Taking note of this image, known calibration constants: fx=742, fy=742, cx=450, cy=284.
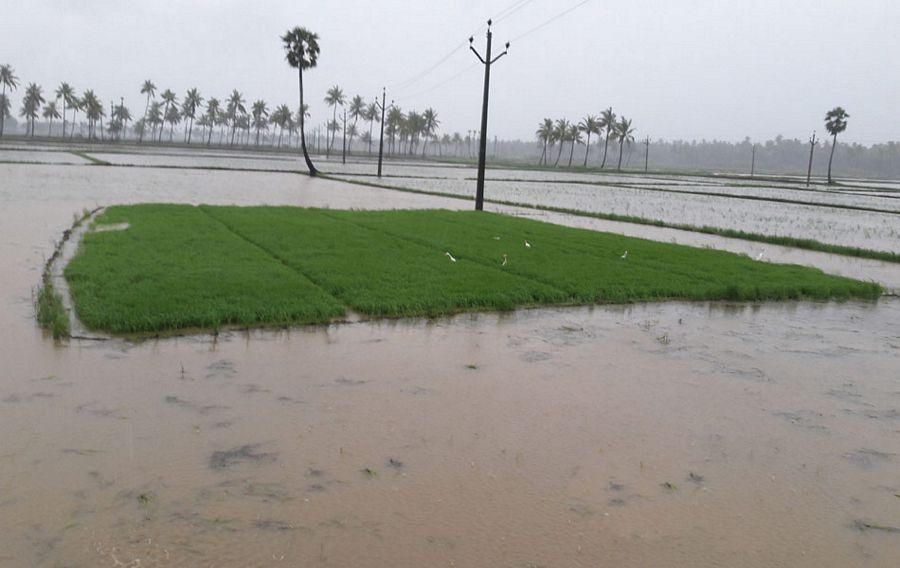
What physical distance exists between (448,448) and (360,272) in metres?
6.16

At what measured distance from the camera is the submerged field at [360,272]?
8.48 meters

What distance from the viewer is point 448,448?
5.09 m

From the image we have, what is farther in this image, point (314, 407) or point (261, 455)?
point (314, 407)

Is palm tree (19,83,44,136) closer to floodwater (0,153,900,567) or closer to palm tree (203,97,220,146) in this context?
palm tree (203,97,220,146)

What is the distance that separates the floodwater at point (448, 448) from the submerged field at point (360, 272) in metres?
0.70

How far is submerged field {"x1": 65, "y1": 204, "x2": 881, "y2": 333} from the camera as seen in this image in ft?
27.8

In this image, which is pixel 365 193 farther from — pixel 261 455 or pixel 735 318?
pixel 261 455

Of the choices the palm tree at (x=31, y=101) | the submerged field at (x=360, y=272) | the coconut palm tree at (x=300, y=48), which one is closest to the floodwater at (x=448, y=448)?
the submerged field at (x=360, y=272)

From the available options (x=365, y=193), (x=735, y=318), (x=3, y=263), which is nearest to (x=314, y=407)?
(x=735, y=318)

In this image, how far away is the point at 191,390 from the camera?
5.93 metres

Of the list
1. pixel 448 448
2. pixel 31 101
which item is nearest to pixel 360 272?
pixel 448 448

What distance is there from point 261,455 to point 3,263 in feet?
27.8

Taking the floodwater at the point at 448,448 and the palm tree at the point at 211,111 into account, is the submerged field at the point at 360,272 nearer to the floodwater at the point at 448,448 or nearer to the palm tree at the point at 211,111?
the floodwater at the point at 448,448

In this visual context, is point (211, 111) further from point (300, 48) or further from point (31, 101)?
point (300, 48)
